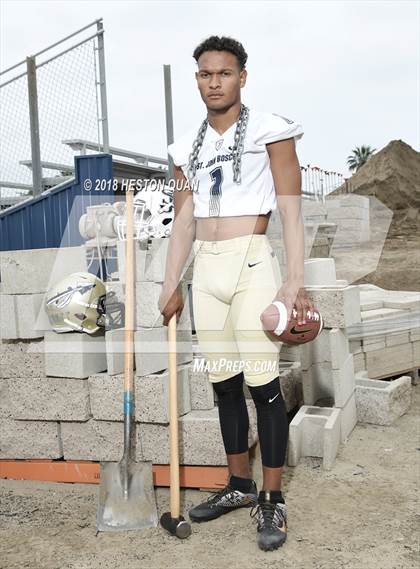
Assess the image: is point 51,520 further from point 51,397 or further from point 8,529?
point 51,397

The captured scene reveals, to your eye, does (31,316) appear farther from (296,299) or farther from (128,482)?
(296,299)

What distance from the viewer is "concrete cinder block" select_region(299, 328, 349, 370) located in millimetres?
4461

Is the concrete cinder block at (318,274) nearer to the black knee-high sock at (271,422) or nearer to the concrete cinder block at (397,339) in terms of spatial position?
the concrete cinder block at (397,339)

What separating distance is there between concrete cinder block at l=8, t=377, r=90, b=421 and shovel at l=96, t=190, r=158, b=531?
0.46 metres

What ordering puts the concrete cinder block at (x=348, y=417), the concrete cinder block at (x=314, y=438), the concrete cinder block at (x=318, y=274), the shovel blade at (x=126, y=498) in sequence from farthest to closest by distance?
the concrete cinder block at (x=318, y=274) → the concrete cinder block at (x=348, y=417) → the concrete cinder block at (x=314, y=438) → the shovel blade at (x=126, y=498)

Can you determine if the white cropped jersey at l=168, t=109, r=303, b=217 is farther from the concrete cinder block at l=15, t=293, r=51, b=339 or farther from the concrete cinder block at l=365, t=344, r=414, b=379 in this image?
the concrete cinder block at l=365, t=344, r=414, b=379

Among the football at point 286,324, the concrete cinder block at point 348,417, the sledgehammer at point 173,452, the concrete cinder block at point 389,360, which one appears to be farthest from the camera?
the concrete cinder block at point 389,360

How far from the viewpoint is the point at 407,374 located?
20.2 feet

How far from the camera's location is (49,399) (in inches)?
158

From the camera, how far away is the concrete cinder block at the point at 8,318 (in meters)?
4.05

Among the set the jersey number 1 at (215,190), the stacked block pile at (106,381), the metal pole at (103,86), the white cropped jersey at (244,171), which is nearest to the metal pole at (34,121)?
the metal pole at (103,86)

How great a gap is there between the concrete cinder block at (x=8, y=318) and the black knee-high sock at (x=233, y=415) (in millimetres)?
1524

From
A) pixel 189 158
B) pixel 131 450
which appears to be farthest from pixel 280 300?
pixel 131 450

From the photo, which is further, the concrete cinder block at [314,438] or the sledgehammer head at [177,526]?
the concrete cinder block at [314,438]
